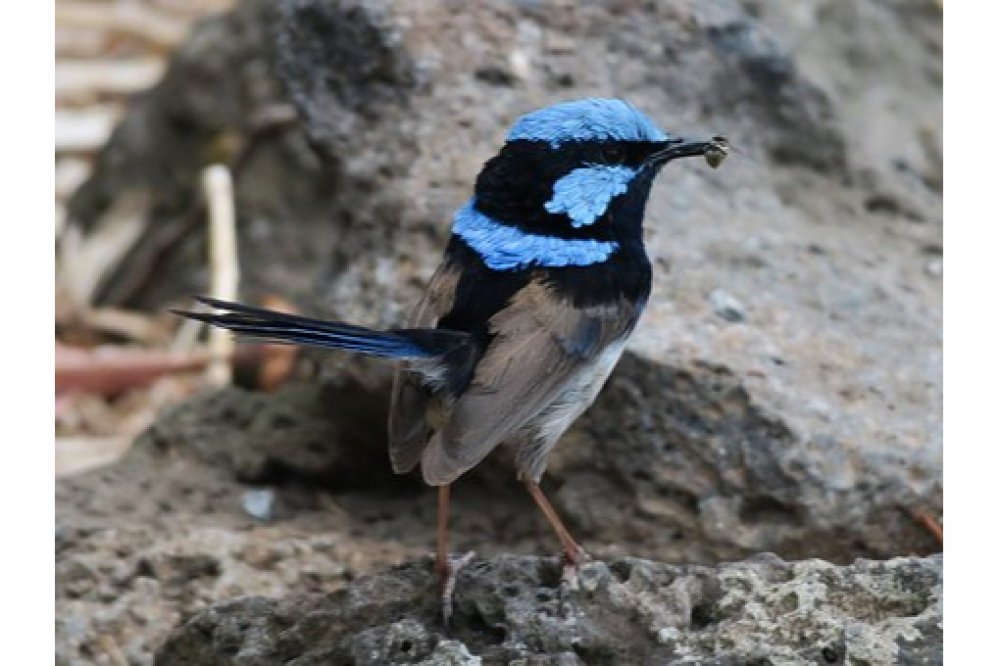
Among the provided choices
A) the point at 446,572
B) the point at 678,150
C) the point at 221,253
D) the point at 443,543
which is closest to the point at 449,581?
the point at 446,572

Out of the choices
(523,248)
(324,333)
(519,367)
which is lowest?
(519,367)

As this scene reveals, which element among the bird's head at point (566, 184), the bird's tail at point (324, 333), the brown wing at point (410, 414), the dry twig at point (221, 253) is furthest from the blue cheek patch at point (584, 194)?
the dry twig at point (221, 253)

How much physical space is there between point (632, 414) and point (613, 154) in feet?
2.52

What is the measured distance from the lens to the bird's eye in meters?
4.31

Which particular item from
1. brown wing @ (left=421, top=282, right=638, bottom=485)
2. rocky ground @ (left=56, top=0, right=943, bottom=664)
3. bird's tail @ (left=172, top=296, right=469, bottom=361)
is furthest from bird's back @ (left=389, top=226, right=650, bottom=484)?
rocky ground @ (left=56, top=0, right=943, bottom=664)

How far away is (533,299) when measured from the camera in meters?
4.20

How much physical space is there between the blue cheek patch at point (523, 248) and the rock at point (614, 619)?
768 millimetres

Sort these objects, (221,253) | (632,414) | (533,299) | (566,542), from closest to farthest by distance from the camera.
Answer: (566,542) → (533,299) → (632,414) → (221,253)

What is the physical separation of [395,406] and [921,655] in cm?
142

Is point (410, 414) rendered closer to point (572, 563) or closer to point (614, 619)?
point (572, 563)

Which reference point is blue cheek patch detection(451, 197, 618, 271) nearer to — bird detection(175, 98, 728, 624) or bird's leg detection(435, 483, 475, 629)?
bird detection(175, 98, 728, 624)

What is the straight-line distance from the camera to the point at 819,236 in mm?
5453

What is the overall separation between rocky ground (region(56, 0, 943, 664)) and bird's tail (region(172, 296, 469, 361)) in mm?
529

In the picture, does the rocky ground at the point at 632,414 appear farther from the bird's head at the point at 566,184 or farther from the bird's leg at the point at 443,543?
the bird's head at the point at 566,184
